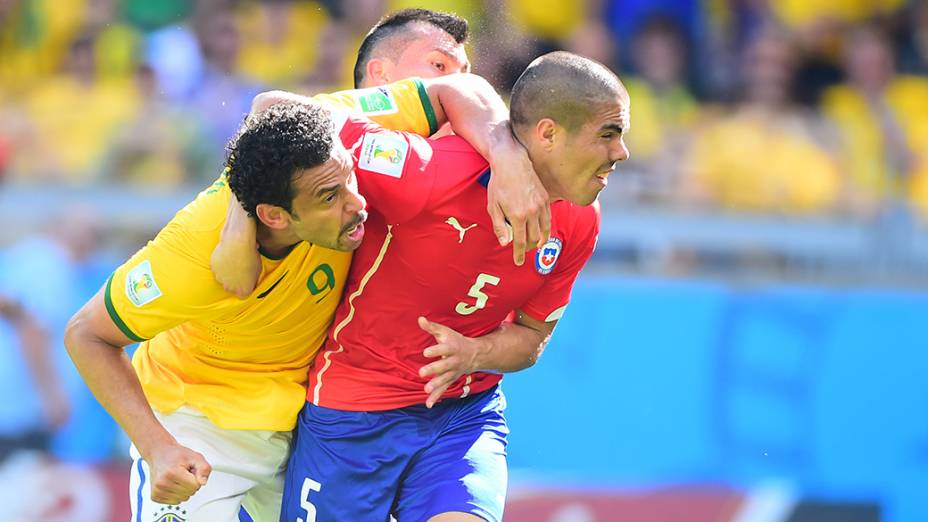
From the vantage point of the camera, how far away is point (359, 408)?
5.05 metres

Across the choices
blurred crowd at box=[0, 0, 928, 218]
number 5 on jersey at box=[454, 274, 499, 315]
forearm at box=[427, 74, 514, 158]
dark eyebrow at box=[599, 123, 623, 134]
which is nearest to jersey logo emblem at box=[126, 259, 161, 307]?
number 5 on jersey at box=[454, 274, 499, 315]

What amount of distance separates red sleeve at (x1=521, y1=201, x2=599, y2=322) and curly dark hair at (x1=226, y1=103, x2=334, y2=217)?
0.97 meters

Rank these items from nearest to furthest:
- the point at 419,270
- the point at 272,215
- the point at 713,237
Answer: the point at 272,215
the point at 419,270
the point at 713,237

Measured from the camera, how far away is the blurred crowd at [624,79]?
8797 mm

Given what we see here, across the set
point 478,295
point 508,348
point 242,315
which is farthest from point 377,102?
point 508,348

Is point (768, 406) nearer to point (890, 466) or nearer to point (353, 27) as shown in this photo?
point (890, 466)

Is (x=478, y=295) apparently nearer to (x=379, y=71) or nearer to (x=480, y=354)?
(x=480, y=354)

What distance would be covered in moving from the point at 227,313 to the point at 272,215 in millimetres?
480

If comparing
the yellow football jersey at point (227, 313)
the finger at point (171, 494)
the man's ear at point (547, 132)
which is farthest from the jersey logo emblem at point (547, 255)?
the finger at point (171, 494)

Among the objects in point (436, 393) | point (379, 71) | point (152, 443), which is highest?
point (379, 71)

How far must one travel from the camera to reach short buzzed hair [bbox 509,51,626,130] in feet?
15.4

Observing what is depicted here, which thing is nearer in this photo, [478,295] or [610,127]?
[610,127]

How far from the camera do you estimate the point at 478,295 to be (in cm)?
500

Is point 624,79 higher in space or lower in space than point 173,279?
higher
